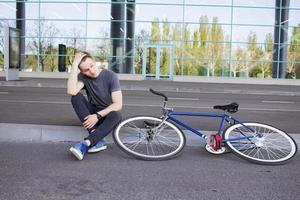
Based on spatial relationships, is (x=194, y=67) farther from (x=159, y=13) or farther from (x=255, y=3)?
(x=255, y=3)

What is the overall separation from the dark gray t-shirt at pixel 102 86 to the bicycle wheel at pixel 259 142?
1481 mm

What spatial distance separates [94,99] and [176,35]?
26537 millimetres

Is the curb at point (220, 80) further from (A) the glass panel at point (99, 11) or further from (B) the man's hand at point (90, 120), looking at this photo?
(B) the man's hand at point (90, 120)

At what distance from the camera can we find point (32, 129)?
6230 millimetres

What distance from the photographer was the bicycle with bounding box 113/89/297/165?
16.7ft

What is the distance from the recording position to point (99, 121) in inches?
207

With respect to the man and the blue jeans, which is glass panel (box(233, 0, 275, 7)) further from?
the blue jeans

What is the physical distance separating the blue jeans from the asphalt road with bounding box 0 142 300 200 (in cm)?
29

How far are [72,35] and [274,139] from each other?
90.8 feet

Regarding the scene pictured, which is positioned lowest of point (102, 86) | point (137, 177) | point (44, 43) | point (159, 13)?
point (137, 177)

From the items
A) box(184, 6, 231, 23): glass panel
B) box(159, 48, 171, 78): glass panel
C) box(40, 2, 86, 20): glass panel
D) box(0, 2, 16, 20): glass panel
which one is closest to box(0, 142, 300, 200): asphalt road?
box(159, 48, 171, 78): glass panel

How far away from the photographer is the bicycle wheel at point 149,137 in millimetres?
A: 5148

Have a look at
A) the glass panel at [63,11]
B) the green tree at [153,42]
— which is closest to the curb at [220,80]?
the green tree at [153,42]

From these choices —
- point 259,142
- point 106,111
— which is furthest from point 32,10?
point 259,142
